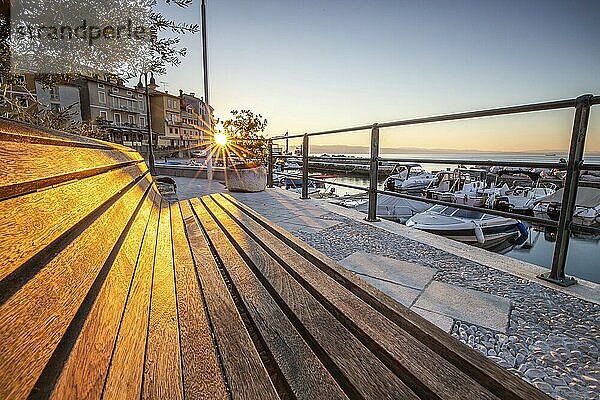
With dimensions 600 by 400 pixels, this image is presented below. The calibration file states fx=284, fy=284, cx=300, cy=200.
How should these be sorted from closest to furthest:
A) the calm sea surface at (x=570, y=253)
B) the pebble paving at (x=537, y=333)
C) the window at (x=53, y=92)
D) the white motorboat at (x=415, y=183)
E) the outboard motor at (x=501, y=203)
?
the pebble paving at (x=537, y=333) → the window at (x=53, y=92) → the calm sea surface at (x=570, y=253) → the outboard motor at (x=501, y=203) → the white motorboat at (x=415, y=183)

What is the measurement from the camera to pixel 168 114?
42.8 m

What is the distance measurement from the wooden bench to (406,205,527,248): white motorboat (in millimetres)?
8025

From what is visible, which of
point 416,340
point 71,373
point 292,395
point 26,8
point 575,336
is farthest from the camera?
point 26,8

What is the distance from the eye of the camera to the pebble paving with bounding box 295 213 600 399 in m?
1.02

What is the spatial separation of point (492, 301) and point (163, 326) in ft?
5.31

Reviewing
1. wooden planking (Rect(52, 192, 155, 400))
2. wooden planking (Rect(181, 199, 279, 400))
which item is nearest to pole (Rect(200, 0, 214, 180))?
wooden planking (Rect(181, 199, 279, 400))

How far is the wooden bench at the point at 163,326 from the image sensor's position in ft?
1.51

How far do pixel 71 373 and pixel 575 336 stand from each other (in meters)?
1.78

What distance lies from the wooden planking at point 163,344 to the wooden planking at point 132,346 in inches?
0.6

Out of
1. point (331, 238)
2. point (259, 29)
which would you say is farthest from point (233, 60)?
point (331, 238)

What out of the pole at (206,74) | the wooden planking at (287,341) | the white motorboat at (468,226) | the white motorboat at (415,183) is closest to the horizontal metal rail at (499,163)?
the wooden planking at (287,341)

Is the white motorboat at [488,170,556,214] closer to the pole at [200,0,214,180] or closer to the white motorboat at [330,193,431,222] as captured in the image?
the white motorboat at [330,193,431,222]

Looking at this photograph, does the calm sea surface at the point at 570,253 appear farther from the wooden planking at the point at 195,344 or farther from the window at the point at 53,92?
the wooden planking at the point at 195,344

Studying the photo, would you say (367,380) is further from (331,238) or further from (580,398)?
(331,238)
